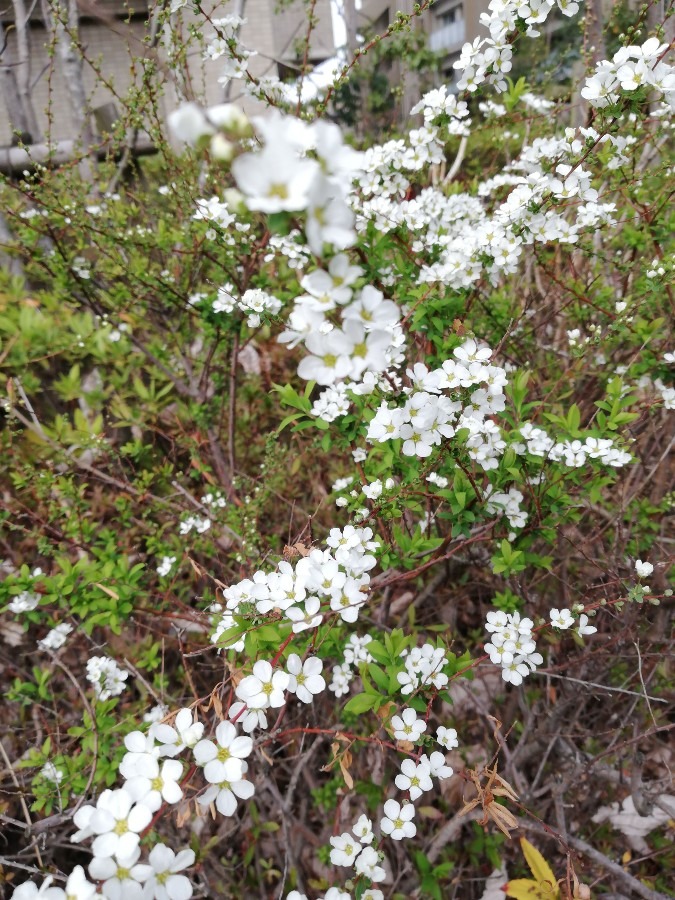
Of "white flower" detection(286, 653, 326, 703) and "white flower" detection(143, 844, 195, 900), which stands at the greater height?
"white flower" detection(286, 653, 326, 703)

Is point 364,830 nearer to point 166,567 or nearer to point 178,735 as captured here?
point 178,735

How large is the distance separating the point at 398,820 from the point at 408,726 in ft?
0.90

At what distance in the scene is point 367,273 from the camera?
212 centimetres

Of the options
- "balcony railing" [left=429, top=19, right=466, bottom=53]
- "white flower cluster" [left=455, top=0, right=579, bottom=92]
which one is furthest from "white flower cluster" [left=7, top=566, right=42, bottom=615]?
"balcony railing" [left=429, top=19, right=466, bottom=53]

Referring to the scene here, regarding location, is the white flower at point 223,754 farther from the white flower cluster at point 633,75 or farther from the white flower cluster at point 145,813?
the white flower cluster at point 633,75

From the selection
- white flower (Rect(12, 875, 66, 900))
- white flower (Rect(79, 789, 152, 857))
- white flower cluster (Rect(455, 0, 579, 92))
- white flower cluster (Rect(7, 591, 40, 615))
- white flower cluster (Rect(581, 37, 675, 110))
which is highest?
white flower cluster (Rect(455, 0, 579, 92))

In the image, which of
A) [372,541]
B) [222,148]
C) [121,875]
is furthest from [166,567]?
[222,148]

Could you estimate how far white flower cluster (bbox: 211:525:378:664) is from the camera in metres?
1.33

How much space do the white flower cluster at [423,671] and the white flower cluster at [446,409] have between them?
57 centimetres

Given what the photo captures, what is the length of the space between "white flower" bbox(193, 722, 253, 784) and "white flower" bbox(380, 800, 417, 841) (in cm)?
61

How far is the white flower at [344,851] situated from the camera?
156 cm

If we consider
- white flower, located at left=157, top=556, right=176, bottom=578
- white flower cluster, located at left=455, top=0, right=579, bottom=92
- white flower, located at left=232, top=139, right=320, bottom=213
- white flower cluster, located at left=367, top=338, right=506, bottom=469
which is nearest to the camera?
white flower, located at left=232, top=139, right=320, bottom=213

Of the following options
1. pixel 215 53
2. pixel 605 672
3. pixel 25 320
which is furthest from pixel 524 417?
pixel 25 320

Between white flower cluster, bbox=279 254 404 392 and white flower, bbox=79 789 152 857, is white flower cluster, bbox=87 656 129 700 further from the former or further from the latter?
white flower cluster, bbox=279 254 404 392
